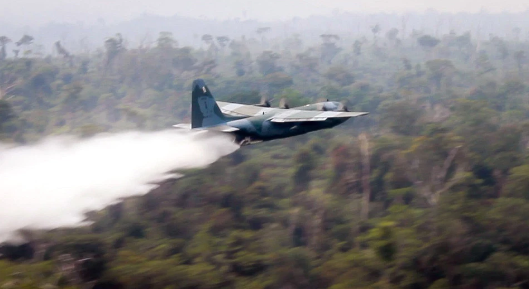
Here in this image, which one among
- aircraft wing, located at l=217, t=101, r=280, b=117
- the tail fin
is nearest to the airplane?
the tail fin

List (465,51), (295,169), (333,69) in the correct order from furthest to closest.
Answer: (465,51)
(333,69)
(295,169)

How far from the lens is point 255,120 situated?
30266 millimetres

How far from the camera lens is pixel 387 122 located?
5931cm

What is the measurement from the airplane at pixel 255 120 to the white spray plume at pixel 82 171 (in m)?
0.80

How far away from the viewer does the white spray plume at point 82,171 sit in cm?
2519

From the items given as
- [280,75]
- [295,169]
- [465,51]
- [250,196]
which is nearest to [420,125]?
[295,169]

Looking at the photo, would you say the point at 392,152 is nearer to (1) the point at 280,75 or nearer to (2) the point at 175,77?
(1) the point at 280,75

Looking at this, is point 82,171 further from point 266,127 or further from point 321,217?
point 321,217

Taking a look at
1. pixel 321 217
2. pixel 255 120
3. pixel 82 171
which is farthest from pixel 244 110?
pixel 321 217

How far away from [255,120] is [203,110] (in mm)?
2601

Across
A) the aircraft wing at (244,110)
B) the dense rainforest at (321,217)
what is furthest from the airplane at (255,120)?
the dense rainforest at (321,217)

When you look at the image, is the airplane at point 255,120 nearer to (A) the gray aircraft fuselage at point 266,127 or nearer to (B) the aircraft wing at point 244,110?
(A) the gray aircraft fuselage at point 266,127

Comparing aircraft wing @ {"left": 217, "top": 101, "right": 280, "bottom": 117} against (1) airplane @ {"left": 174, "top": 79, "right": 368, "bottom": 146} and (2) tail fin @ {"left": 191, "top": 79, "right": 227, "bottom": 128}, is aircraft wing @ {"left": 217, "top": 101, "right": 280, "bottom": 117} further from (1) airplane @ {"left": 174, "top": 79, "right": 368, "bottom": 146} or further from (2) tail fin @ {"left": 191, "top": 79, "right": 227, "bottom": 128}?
(2) tail fin @ {"left": 191, "top": 79, "right": 227, "bottom": 128}

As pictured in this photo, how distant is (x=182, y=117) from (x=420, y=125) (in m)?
29.1
